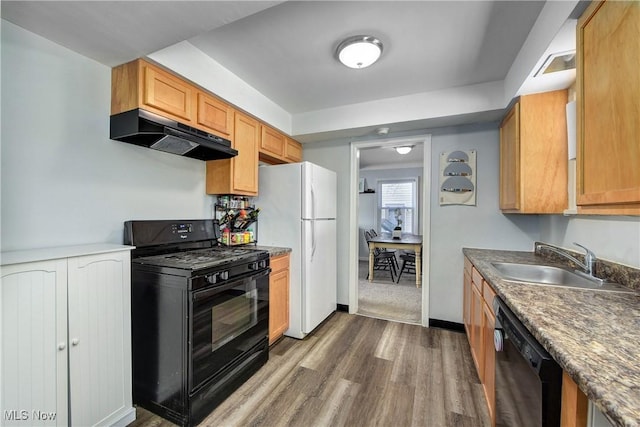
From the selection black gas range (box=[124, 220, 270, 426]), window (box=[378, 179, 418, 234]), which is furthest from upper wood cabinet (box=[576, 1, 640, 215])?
window (box=[378, 179, 418, 234])

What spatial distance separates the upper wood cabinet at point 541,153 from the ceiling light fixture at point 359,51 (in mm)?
1206

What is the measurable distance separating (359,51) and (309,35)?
36 centimetres

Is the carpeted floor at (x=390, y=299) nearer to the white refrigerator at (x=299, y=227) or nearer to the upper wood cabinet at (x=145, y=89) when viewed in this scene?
the white refrigerator at (x=299, y=227)

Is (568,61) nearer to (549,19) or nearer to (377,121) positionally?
(549,19)

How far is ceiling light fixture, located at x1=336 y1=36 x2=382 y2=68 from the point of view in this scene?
5.88ft

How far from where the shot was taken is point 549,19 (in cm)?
140

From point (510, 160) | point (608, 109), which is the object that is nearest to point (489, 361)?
point (608, 109)

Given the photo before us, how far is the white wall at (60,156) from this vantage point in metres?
1.37

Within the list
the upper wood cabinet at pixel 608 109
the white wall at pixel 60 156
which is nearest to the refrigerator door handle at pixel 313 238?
the white wall at pixel 60 156

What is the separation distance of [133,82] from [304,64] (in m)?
1.21

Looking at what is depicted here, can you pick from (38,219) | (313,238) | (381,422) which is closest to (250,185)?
(313,238)

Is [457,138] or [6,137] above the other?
[457,138]

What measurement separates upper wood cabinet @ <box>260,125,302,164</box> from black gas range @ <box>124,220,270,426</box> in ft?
4.42

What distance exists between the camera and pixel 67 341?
1299 mm
